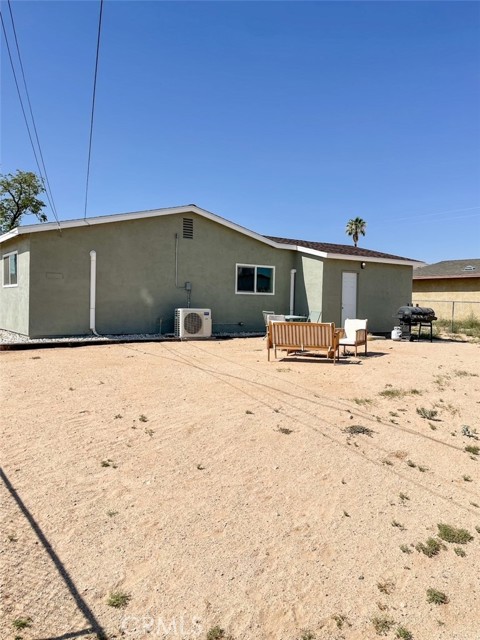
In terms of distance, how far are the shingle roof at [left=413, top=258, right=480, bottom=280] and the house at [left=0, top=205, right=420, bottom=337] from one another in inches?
306

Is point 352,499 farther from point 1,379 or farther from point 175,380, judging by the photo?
point 1,379

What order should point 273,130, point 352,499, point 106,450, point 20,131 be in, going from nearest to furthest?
point 352,499 → point 106,450 → point 20,131 → point 273,130

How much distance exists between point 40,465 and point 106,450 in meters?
0.60

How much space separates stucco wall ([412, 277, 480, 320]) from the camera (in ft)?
74.5

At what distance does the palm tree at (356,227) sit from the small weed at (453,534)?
44699 mm

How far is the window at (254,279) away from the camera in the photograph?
1539 cm

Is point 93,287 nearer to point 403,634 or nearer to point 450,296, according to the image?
point 403,634

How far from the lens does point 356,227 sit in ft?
147

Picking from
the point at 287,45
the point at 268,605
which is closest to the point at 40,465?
the point at 268,605

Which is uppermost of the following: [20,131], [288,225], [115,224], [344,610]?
[288,225]

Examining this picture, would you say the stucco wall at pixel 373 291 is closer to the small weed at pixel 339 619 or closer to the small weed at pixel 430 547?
the small weed at pixel 430 547

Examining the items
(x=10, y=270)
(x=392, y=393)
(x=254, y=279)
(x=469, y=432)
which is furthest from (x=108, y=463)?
(x=254, y=279)

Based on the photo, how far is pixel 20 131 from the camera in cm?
1113

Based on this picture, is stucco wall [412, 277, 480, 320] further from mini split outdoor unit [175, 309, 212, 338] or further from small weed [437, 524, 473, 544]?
small weed [437, 524, 473, 544]
